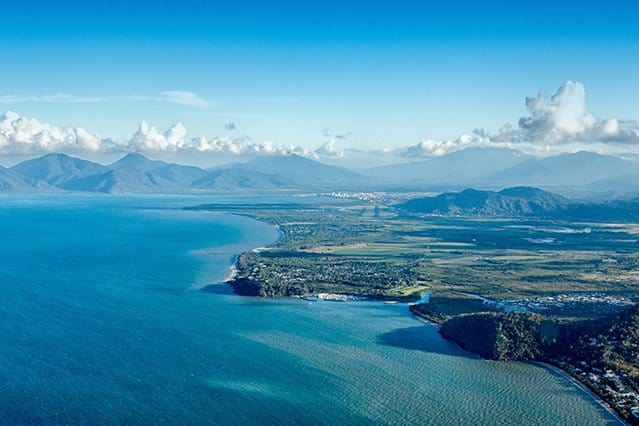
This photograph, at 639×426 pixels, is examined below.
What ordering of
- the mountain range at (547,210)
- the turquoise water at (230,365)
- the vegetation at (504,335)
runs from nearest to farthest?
the turquoise water at (230,365)
the vegetation at (504,335)
the mountain range at (547,210)

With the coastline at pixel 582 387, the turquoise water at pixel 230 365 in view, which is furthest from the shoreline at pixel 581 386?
the turquoise water at pixel 230 365

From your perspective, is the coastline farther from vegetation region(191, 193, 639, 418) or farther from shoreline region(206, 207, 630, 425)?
vegetation region(191, 193, 639, 418)

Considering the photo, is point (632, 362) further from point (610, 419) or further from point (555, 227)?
point (555, 227)

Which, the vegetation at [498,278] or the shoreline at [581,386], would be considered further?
the vegetation at [498,278]

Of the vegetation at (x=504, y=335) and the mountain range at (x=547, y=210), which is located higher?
the mountain range at (x=547, y=210)

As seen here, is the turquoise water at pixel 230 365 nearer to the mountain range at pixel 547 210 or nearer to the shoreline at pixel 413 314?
the shoreline at pixel 413 314

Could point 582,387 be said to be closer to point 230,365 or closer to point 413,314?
point 413,314

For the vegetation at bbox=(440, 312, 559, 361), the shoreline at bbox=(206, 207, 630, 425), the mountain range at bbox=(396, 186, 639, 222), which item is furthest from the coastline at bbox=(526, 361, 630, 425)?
the mountain range at bbox=(396, 186, 639, 222)

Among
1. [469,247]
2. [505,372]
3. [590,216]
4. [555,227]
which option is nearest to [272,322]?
[505,372]

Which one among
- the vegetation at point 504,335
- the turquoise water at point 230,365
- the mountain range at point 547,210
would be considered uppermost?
the mountain range at point 547,210
